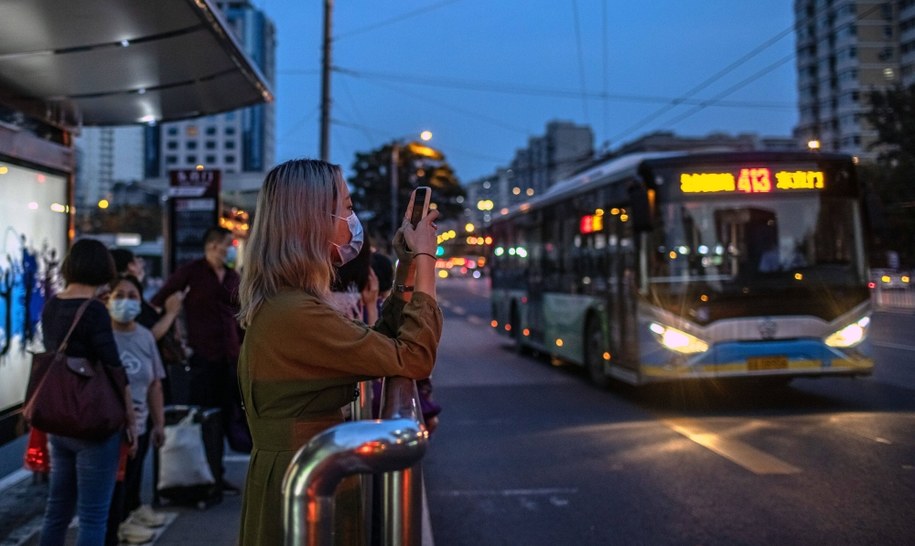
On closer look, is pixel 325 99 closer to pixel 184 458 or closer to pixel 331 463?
pixel 184 458

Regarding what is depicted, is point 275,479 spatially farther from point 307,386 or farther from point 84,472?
point 84,472

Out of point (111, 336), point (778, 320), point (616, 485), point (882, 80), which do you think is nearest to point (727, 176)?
point (778, 320)

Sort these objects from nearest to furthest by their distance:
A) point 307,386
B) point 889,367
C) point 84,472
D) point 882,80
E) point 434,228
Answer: point 307,386, point 434,228, point 84,472, point 889,367, point 882,80

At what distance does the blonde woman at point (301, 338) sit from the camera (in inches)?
78.0

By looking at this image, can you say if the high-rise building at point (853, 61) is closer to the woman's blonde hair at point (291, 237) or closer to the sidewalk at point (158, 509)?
the sidewalk at point (158, 509)

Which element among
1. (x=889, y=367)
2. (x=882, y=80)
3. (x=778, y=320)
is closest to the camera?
(x=778, y=320)

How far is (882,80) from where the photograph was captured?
8681 centimetres

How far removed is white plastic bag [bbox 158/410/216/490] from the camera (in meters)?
5.65

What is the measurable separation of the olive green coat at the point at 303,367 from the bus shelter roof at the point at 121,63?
345cm

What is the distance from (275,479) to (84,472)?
227 cm

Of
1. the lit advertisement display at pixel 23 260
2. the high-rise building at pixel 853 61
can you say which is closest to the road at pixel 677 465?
the lit advertisement display at pixel 23 260

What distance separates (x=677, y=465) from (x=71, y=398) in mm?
5023

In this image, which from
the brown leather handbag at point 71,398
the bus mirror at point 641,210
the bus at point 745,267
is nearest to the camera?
the brown leather handbag at point 71,398

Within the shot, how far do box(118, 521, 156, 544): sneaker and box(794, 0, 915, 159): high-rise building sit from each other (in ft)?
296
